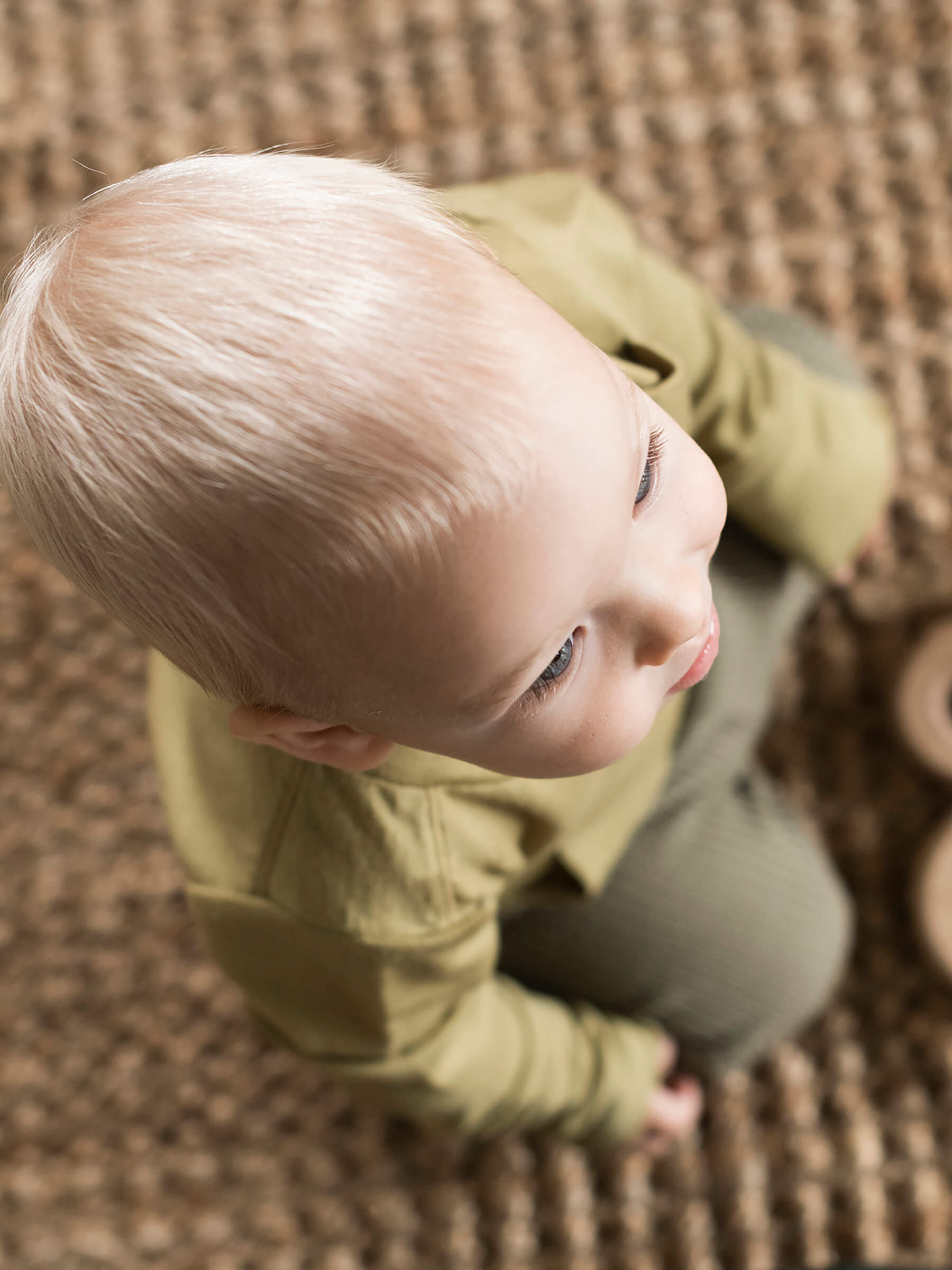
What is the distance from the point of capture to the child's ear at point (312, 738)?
347 millimetres

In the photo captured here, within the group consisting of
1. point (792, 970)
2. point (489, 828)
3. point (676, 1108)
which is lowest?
point (676, 1108)

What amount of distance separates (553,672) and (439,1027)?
0.26m

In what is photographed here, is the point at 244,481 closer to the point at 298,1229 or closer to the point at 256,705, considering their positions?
the point at 256,705

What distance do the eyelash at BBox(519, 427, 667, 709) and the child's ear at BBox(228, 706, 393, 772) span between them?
6cm

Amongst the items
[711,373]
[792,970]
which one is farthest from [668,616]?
[792,970]

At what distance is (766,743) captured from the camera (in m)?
0.75

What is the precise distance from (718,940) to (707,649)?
284 mm

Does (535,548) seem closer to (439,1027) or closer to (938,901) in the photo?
(439,1027)

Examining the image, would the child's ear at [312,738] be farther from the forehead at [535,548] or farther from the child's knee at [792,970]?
the child's knee at [792,970]

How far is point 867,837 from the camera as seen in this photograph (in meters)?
A: 0.74

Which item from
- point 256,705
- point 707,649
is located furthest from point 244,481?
point 707,649

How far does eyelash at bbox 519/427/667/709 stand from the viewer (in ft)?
1.11

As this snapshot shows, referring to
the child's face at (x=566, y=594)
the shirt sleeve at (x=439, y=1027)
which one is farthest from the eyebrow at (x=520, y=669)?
the shirt sleeve at (x=439, y=1027)

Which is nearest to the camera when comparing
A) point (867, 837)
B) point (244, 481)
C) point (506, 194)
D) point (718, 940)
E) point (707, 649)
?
point (244, 481)
